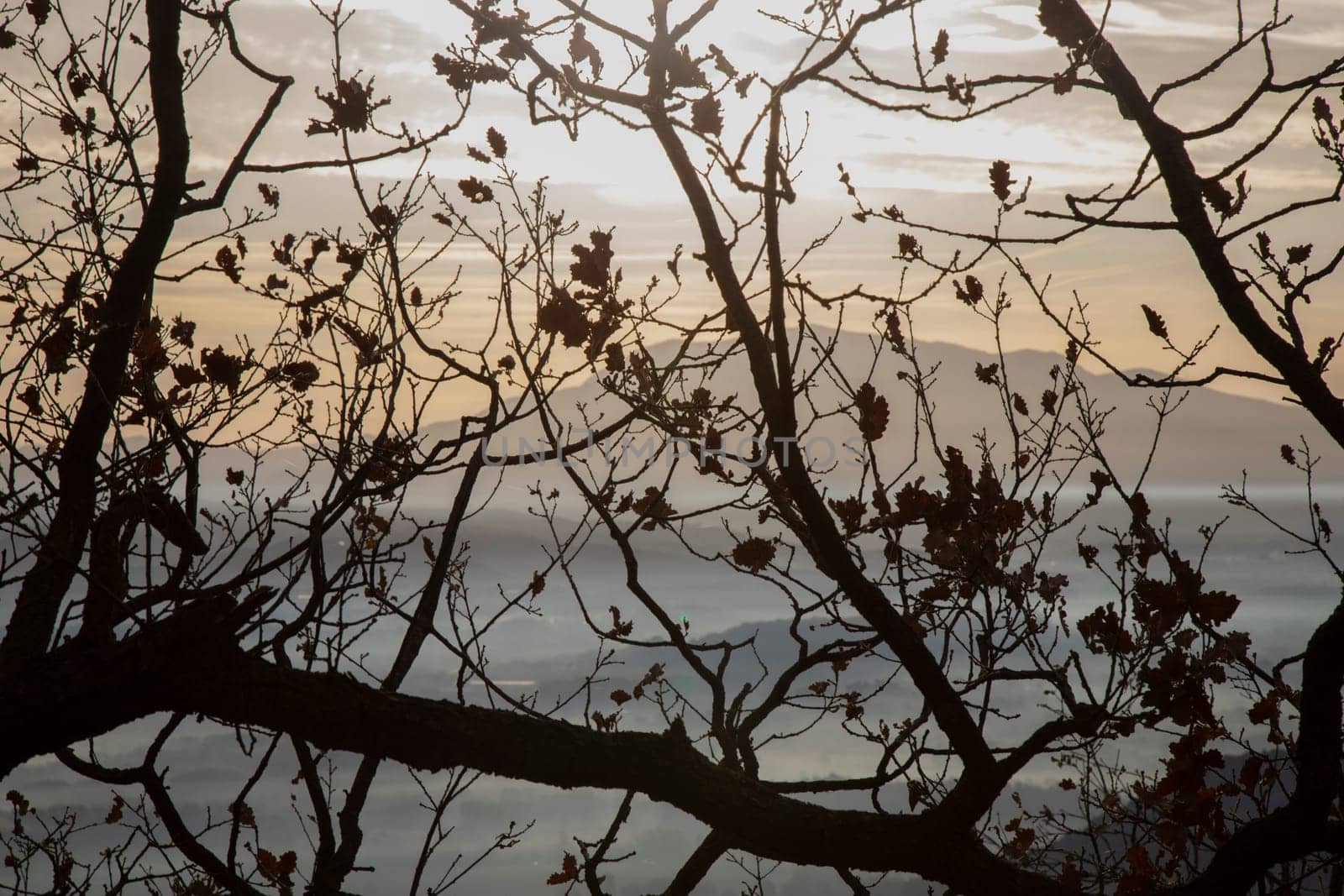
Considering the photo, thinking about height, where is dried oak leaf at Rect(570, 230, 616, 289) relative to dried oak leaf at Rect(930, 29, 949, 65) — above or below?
below

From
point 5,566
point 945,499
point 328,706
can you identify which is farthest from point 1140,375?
point 5,566

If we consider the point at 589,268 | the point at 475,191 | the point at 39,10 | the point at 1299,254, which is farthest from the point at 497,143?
the point at 1299,254

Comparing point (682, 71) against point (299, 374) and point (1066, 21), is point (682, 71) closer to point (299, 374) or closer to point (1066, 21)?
point (1066, 21)

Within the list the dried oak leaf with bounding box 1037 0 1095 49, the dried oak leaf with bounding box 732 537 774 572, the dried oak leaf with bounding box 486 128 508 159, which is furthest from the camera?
the dried oak leaf with bounding box 486 128 508 159

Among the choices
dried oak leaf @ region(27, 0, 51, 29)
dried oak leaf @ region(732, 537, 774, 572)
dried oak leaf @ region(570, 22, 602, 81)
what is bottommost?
dried oak leaf @ region(732, 537, 774, 572)

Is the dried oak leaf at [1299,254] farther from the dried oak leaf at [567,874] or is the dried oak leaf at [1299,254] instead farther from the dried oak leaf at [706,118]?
the dried oak leaf at [567,874]

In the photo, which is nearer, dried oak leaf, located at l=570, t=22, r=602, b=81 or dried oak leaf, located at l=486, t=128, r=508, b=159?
dried oak leaf, located at l=570, t=22, r=602, b=81

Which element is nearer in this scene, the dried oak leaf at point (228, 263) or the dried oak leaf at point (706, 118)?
the dried oak leaf at point (706, 118)

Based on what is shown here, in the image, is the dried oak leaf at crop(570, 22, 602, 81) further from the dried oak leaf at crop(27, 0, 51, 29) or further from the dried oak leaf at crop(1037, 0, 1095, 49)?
the dried oak leaf at crop(27, 0, 51, 29)

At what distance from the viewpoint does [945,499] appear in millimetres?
4242

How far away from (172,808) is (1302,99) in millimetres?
5208

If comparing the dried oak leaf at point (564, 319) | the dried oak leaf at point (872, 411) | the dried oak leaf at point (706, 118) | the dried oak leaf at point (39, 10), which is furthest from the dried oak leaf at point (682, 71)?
the dried oak leaf at point (39, 10)

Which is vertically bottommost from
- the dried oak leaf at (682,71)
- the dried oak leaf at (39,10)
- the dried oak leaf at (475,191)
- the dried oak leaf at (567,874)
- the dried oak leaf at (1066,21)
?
the dried oak leaf at (567,874)

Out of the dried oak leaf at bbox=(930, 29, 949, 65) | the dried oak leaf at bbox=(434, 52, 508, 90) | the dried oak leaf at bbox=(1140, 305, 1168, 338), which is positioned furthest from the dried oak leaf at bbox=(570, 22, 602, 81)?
the dried oak leaf at bbox=(1140, 305, 1168, 338)
